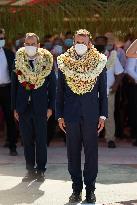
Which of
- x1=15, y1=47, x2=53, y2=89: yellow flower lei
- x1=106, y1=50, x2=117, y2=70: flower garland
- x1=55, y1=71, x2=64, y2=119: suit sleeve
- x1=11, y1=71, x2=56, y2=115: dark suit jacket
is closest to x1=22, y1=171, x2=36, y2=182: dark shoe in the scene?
x1=11, y1=71, x2=56, y2=115: dark suit jacket

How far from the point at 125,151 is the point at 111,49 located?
69.6 inches

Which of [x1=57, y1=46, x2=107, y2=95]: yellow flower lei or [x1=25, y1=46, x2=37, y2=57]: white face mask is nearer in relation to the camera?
[x1=57, y1=46, x2=107, y2=95]: yellow flower lei

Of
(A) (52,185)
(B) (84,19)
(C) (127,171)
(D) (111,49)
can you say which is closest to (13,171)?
(A) (52,185)

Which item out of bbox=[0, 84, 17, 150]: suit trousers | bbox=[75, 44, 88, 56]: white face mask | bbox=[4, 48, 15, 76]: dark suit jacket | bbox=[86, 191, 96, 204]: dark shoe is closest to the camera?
bbox=[75, 44, 88, 56]: white face mask

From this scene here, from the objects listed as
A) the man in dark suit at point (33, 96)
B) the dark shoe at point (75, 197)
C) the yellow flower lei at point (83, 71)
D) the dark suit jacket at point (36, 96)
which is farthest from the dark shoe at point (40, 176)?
the yellow flower lei at point (83, 71)

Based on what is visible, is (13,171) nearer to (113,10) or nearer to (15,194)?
(15,194)

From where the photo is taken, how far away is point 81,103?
272 inches

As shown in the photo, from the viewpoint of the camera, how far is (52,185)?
7863mm

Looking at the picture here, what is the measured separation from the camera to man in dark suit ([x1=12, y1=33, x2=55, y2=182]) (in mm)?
8070

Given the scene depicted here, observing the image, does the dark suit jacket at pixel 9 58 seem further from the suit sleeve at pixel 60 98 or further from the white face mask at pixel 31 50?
the suit sleeve at pixel 60 98

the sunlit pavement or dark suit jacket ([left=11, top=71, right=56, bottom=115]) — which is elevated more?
dark suit jacket ([left=11, top=71, right=56, bottom=115])

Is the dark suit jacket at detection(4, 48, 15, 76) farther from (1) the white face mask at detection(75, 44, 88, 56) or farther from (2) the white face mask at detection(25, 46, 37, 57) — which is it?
(1) the white face mask at detection(75, 44, 88, 56)

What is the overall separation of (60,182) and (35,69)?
1.47 meters

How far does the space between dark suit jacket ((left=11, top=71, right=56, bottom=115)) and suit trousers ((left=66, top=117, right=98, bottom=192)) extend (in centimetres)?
117
